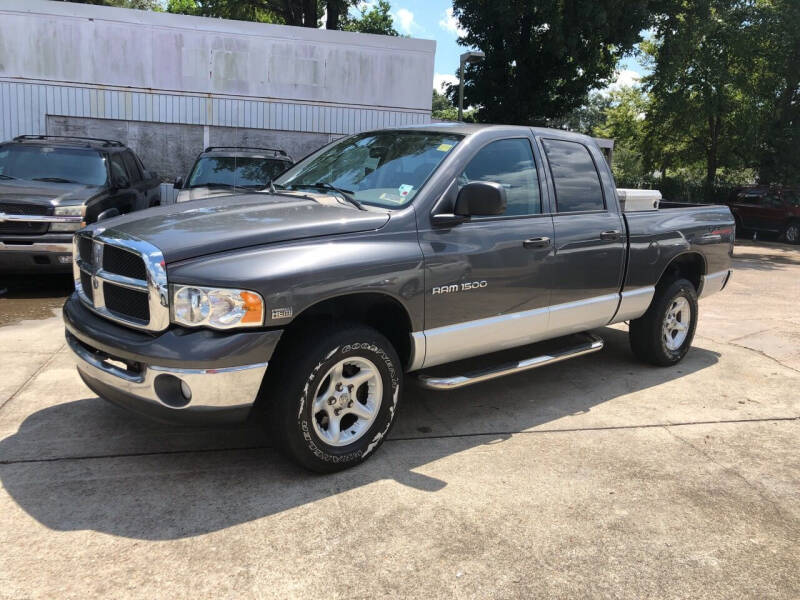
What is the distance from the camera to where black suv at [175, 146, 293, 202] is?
958 cm

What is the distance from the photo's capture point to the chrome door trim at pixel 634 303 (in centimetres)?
532

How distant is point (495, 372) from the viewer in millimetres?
4348

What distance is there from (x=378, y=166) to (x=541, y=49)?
19.0 m

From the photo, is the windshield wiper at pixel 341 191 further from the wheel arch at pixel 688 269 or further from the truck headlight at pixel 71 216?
the truck headlight at pixel 71 216

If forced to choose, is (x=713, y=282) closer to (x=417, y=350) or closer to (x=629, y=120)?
(x=417, y=350)

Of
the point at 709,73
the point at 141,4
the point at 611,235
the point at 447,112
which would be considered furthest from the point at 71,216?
the point at 447,112

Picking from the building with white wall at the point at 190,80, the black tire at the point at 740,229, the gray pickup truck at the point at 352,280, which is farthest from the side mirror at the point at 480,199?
the black tire at the point at 740,229

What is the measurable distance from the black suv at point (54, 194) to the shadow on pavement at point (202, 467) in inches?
154

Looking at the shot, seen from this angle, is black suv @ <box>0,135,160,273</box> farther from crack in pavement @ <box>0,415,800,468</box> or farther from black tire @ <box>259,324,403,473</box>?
black tire @ <box>259,324,403,473</box>

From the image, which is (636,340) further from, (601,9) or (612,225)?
(601,9)

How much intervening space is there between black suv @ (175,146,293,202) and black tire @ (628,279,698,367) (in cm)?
560

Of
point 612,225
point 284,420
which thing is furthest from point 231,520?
point 612,225

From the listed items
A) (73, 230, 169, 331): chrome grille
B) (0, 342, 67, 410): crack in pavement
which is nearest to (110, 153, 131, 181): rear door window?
(0, 342, 67, 410): crack in pavement

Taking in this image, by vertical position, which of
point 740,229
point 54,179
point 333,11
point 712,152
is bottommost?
point 740,229
